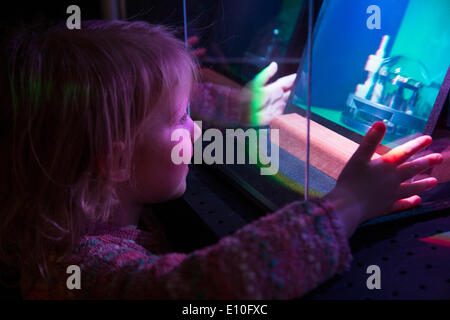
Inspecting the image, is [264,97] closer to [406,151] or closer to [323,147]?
[323,147]

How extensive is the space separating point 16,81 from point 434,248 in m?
0.58

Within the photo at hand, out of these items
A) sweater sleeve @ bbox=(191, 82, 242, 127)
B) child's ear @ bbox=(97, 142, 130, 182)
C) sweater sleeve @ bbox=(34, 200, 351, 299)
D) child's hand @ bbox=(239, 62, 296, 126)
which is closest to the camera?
sweater sleeve @ bbox=(34, 200, 351, 299)

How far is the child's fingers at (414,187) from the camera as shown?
0.48 metres

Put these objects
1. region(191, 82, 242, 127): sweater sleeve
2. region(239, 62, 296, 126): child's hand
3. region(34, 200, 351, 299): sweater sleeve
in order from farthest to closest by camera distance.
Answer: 1. region(191, 82, 242, 127): sweater sleeve
2. region(239, 62, 296, 126): child's hand
3. region(34, 200, 351, 299): sweater sleeve

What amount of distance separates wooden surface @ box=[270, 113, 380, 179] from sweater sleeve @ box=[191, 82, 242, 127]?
195 mm

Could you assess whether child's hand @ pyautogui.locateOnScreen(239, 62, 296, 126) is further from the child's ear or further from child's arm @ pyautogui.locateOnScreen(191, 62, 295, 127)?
the child's ear

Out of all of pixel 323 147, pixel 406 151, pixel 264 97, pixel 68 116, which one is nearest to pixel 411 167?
pixel 406 151

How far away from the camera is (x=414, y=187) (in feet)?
1.60

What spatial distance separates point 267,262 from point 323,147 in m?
0.25

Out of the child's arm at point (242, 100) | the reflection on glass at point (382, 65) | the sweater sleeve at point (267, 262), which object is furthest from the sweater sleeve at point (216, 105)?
the sweater sleeve at point (267, 262)

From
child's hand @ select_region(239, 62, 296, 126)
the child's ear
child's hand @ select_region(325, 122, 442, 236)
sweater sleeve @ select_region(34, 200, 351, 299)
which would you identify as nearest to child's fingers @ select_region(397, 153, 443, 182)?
child's hand @ select_region(325, 122, 442, 236)

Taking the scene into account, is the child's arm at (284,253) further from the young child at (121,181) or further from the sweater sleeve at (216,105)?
the sweater sleeve at (216,105)

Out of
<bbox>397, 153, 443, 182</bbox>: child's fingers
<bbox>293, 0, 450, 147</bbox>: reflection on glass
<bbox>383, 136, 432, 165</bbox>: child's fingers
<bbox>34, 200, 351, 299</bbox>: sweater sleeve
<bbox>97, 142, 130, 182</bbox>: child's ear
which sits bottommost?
<bbox>34, 200, 351, 299</bbox>: sweater sleeve

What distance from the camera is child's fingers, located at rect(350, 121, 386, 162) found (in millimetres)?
442
